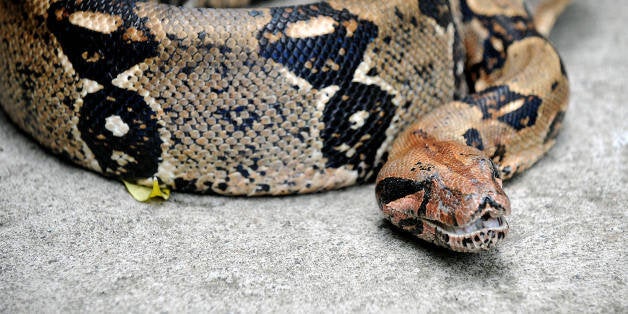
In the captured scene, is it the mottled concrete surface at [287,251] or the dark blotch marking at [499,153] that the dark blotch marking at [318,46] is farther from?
the dark blotch marking at [499,153]

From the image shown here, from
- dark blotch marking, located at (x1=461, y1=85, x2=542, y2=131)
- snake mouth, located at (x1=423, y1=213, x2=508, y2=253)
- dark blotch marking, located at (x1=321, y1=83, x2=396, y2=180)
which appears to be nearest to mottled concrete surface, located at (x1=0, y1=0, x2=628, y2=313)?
snake mouth, located at (x1=423, y1=213, x2=508, y2=253)

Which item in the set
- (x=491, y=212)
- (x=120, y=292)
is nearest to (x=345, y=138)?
(x=491, y=212)

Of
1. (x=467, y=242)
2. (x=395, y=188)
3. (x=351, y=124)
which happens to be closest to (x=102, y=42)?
(x=351, y=124)

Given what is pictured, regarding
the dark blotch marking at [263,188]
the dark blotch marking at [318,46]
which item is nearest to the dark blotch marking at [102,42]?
the dark blotch marking at [318,46]

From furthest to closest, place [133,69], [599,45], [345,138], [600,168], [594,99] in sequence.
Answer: [599,45] → [594,99] → [600,168] → [345,138] → [133,69]

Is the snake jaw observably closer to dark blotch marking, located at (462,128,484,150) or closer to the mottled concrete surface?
the mottled concrete surface

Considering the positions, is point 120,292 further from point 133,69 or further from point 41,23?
point 41,23

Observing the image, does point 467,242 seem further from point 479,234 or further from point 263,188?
point 263,188
